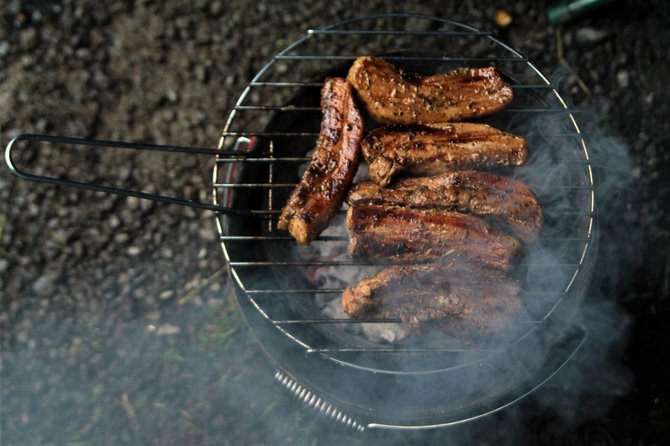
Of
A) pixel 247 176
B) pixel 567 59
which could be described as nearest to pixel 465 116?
pixel 247 176

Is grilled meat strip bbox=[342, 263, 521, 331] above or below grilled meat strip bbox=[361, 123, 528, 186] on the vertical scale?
below

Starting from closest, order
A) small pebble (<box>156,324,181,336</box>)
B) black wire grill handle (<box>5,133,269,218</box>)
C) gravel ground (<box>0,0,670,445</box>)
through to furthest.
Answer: black wire grill handle (<box>5,133,269,218</box>), gravel ground (<box>0,0,670,445</box>), small pebble (<box>156,324,181,336</box>)

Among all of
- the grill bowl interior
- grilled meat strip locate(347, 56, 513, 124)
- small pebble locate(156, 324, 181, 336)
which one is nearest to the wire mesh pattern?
the grill bowl interior

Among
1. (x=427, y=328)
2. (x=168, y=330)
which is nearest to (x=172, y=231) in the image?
(x=168, y=330)

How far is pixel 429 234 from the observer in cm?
295

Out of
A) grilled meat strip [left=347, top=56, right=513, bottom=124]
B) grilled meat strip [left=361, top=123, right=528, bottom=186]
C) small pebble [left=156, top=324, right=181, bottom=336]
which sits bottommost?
small pebble [left=156, top=324, right=181, bottom=336]

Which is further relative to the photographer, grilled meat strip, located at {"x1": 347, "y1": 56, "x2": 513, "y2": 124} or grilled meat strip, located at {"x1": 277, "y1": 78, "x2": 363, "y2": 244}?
grilled meat strip, located at {"x1": 347, "y1": 56, "x2": 513, "y2": 124}

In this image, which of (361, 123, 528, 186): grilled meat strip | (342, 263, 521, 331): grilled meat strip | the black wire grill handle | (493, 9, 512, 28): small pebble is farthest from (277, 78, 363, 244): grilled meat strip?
(493, 9, 512, 28): small pebble

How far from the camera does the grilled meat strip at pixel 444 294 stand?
2947mm

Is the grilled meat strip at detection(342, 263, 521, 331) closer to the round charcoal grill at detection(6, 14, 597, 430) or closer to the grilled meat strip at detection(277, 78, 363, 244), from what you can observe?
the round charcoal grill at detection(6, 14, 597, 430)

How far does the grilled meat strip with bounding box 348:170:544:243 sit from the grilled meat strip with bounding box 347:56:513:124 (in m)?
0.40

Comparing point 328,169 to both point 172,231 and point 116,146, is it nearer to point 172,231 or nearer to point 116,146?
point 116,146

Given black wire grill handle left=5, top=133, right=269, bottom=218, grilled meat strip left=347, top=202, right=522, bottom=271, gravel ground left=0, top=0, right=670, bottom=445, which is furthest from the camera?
gravel ground left=0, top=0, right=670, bottom=445

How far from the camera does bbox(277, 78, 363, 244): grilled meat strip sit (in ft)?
9.86
